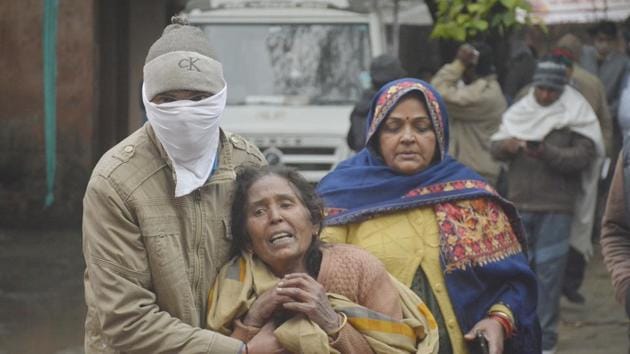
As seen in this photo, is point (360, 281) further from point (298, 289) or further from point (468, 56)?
point (468, 56)

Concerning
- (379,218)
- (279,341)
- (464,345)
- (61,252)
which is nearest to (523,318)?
(464,345)

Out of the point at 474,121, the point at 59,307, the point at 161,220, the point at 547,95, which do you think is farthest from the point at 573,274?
the point at 161,220

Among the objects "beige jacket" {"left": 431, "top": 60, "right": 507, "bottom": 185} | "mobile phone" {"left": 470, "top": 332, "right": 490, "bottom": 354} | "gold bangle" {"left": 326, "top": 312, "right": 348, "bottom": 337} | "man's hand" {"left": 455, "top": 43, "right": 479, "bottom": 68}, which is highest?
"gold bangle" {"left": 326, "top": 312, "right": 348, "bottom": 337}

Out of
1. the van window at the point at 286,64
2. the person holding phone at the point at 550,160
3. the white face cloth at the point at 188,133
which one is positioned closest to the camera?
the white face cloth at the point at 188,133

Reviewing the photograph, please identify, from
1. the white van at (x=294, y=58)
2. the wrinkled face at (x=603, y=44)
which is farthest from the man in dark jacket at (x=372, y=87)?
the wrinkled face at (x=603, y=44)

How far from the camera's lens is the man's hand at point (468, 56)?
10.4m

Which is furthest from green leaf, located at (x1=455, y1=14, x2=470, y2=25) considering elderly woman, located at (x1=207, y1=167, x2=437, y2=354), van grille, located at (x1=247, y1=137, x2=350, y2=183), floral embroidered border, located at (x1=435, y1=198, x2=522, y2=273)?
elderly woman, located at (x1=207, y1=167, x2=437, y2=354)

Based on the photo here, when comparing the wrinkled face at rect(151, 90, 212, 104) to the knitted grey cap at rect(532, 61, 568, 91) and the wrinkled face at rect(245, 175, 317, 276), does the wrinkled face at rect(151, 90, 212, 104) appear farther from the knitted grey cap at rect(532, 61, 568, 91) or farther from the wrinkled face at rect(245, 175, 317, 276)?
the knitted grey cap at rect(532, 61, 568, 91)

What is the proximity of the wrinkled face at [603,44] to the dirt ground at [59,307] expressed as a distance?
85.5 inches

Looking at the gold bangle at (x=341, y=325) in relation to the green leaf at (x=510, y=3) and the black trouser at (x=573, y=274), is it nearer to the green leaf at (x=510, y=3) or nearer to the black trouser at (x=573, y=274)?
the black trouser at (x=573, y=274)

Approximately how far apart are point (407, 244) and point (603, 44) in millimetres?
9859

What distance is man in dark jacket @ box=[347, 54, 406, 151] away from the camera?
9.28 meters

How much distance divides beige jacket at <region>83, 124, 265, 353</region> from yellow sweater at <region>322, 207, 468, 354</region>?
3.29ft

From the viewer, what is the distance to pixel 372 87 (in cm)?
949
